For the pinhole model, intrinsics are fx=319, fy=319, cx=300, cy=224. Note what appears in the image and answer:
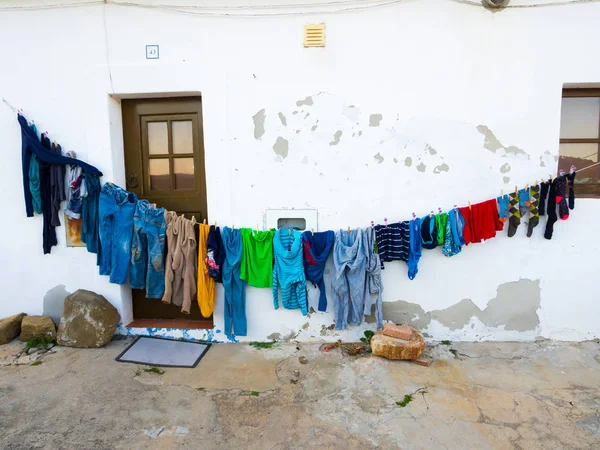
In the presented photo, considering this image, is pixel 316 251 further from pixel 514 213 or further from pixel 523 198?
pixel 523 198

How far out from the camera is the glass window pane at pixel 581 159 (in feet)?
11.9

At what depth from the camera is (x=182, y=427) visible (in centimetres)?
243

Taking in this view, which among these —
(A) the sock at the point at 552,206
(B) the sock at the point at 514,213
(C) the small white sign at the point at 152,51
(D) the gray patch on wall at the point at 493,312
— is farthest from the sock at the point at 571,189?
(C) the small white sign at the point at 152,51

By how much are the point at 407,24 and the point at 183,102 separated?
2593mm

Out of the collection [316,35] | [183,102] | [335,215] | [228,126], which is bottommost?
[335,215]

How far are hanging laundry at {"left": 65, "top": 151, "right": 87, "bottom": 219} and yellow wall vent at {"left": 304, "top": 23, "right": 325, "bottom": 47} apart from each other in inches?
112

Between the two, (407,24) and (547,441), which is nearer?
(547,441)

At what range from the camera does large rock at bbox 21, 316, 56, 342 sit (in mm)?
3598

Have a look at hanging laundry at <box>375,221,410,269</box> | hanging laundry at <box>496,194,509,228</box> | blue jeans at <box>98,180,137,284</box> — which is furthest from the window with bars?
blue jeans at <box>98,180,137,284</box>

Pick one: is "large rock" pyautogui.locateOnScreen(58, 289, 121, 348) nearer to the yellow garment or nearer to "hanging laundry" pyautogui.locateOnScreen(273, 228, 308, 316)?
the yellow garment

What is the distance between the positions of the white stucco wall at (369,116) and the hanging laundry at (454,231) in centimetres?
17

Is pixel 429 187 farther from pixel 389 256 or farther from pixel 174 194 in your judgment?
pixel 174 194

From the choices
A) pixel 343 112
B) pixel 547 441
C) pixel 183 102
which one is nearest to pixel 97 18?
pixel 183 102

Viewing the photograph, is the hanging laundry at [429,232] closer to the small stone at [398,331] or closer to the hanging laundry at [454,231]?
the hanging laundry at [454,231]
